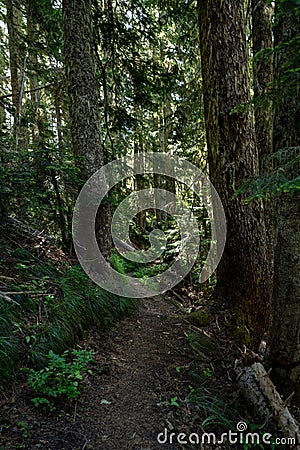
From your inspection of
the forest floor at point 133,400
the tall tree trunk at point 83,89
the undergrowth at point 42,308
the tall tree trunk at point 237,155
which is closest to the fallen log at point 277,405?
the forest floor at point 133,400

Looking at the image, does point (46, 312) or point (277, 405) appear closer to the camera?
point (277, 405)

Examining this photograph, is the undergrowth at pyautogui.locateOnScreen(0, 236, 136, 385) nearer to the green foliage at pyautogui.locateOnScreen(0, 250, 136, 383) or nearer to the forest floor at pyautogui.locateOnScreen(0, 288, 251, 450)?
the green foliage at pyautogui.locateOnScreen(0, 250, 136, 383)

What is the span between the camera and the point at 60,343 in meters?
3.47

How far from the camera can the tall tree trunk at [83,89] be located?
17.6 ft

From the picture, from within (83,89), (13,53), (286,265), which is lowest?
(286,265)

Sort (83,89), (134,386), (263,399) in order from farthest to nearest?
(83,89) < (134,386) < (263,399)

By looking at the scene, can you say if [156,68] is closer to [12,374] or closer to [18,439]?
[12,374]

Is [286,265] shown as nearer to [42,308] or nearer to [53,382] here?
[53,382]

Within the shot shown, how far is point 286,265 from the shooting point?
10.8 feet

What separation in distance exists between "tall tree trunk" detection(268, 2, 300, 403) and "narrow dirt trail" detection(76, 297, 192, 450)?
120cm

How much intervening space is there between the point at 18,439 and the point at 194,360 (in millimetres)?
2341

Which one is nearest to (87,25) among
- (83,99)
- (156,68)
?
(83,99)

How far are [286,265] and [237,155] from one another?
79.1 inches

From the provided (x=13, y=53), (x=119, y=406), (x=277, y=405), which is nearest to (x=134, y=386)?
(x=119, y=406)
